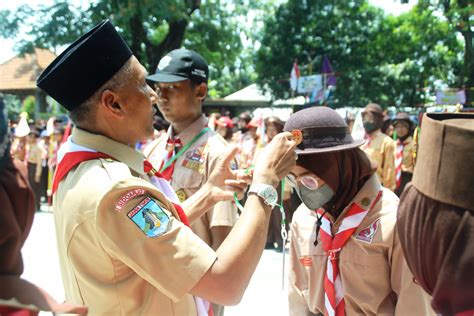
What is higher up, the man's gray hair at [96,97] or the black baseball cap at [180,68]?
the man's gray hair at [96,97]

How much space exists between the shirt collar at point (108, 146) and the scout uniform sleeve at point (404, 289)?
3.36ft

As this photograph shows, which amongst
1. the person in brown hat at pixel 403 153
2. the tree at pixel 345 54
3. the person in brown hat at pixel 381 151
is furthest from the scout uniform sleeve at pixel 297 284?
the tree at pixel 345 54

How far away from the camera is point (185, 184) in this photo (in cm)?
312

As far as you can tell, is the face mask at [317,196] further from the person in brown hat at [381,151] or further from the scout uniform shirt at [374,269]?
the person in brown hat at [381,151]

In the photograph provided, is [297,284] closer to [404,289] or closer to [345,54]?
[404,289]

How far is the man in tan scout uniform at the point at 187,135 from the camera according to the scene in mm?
3094

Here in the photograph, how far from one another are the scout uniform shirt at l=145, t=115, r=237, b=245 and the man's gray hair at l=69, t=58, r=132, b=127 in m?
1.34

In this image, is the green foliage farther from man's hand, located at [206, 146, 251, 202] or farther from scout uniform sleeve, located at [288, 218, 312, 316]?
scout uniform sleeve, located at [288, 218, 312, 316]

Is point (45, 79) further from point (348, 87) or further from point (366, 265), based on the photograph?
point (348, 87)

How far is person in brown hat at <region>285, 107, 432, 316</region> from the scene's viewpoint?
2.04 m

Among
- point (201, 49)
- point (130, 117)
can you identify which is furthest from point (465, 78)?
point (130, 117)

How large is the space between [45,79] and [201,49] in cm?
1861

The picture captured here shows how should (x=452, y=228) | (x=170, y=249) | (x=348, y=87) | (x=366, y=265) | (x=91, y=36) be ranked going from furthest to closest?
(x=348, y=87) < (x=366, y=265) < (x=91, y=36) < (x=170, y=249) < (x=452, y=228)

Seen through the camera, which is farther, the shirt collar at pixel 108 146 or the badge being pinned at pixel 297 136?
the badge being pinned at pixel 297 136
